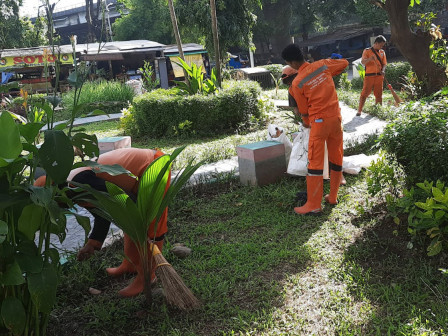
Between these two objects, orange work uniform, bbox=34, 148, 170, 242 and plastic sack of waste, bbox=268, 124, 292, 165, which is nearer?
orange work uniform, bbox=34, 148, 170, 242

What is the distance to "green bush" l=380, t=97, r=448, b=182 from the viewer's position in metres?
3.28

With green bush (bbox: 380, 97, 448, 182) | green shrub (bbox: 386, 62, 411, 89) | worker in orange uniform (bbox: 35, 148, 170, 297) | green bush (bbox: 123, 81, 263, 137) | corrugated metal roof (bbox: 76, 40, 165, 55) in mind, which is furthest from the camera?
corrugated metal roof (bbox: 76, 40, 165, 55)

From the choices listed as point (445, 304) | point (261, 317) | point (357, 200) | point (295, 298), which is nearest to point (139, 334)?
point (261, 317)

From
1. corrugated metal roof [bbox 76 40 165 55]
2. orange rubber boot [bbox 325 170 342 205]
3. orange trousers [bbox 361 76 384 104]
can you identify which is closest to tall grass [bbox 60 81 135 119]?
corrugated metal roof [bbox 76 40 165 55]

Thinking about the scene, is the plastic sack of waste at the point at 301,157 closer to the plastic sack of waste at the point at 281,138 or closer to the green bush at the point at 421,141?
the plastic sack of waste at the point at 281,138

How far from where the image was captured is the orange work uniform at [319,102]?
14.3 feet

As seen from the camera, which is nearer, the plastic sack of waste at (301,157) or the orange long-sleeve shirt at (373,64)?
the plastic sack of waste at (301,157)

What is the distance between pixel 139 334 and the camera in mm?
2719

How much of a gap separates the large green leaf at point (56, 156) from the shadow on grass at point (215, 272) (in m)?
1.19

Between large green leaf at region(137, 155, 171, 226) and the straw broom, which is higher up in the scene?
large green leaf at region(137, 155, 171, 226)

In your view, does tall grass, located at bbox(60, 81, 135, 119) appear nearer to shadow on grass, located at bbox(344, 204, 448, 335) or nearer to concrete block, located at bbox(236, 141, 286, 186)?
concrete block, located at bbox(236, 141, 286, 186)

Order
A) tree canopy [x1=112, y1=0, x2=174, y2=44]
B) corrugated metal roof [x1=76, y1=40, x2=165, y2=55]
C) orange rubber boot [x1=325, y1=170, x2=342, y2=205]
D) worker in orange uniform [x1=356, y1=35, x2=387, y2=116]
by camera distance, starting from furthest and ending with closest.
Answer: tree canopy [x1=112, y1=0, x2=174, y2=44] → corrugated metal roof [x1=76, y1=40, x2=165, y2=55] → worker in orange uniform [x1=356, y1=35, x2=387, y2=116] → orange rubber boot [x1=325, y1=170, x2=342, y2=205]

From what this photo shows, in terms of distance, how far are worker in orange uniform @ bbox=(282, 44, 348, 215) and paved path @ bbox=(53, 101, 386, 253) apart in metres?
1.17

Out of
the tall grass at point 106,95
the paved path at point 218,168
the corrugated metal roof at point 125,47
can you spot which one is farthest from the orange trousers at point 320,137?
the corrugated metal roof at point 125,47
